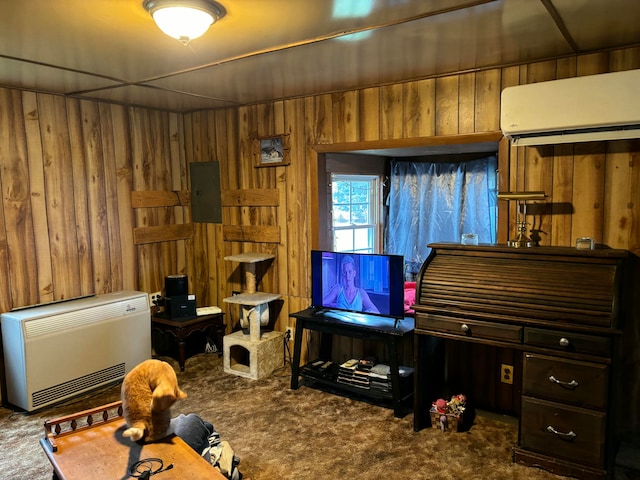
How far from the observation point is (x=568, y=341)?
2.45 metres

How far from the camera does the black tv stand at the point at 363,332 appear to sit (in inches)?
126

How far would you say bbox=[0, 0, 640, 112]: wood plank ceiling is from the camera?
6.67ft

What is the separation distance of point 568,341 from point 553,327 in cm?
9

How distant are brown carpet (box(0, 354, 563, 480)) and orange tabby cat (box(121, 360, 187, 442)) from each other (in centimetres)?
73

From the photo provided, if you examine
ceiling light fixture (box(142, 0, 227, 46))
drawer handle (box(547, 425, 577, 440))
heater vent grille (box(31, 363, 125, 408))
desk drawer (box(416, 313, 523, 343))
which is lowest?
heater vent grille (box(31, 363, 125, 408))

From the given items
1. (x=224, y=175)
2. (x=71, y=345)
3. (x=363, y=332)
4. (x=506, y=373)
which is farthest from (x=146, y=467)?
(x=224, y=175)

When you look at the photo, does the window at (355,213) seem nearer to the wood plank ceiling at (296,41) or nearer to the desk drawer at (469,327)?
the wood plank ceiling at (296,41)

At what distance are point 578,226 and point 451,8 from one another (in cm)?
156

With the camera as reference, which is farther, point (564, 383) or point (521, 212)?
point (521, 212)

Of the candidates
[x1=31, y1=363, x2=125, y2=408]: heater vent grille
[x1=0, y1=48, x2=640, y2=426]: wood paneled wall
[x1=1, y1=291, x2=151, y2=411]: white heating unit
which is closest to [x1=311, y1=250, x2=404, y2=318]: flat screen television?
[x1=0, y1=48, x2=640, y2=426]: wood paneled wall

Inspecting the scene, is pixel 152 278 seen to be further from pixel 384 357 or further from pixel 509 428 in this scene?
pixel 509 428

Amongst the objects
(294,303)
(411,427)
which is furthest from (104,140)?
(411,427)

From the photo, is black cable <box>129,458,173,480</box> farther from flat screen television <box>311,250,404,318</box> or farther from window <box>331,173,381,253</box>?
window <box>331,173,381,253</box>

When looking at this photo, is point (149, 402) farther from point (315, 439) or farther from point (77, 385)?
point (77, 385)
